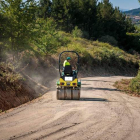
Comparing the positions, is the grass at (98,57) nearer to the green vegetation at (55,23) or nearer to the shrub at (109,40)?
the green vegetation at (55,23)

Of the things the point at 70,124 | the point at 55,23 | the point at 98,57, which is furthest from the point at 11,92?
the point at 98,57

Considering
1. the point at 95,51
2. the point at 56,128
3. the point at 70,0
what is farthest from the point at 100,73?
the point at 56,128

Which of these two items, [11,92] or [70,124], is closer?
[70,124]

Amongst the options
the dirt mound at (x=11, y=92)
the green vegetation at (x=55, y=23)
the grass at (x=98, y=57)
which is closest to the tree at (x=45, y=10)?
the green vegetation at (x=55, y=23)

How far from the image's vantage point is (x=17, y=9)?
1909 centimetres

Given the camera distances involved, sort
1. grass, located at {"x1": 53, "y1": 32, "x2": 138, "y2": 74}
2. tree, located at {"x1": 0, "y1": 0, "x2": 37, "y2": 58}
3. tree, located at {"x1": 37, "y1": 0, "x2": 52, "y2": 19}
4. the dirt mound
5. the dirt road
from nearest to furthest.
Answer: the dirt road, the dirt mound, tree, located at {"x1": 0, "y1": 0, "x2": 37, "y2": 58}, grass, located at {"x1": 53, "y1": 32, "x2": 138, "y2": 74}, tree, located at {"x1": 37, "y1": 0, "x2": 52, "y2": 19}

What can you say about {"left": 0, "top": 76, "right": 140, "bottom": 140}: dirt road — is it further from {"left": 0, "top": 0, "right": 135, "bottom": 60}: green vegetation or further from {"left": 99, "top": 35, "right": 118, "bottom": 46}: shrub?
{"left": 99, "top": 35, "right": 118, "bottom": 46}: shrub

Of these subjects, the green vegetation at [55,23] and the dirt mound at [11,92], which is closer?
the dirt mound at [11,92]

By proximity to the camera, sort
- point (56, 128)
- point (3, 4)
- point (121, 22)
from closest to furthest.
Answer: point (56, 128) < point (3, 4) < point (121, 22)

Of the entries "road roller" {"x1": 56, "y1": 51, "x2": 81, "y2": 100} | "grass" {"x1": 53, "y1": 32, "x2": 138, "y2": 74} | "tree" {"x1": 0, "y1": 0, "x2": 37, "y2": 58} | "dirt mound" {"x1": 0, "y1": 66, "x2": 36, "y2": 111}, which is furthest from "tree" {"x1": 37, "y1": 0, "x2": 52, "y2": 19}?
"road roller" {"x1": 56, "y1": 51, "x2": 81, "y2": 100}

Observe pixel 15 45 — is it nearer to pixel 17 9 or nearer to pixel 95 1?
pixel 17 9

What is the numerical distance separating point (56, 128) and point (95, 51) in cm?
3653

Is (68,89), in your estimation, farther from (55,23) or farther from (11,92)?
(55,23)

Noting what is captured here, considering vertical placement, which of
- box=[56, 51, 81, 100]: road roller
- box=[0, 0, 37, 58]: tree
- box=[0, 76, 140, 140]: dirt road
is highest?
box=[0, 0, 37, 58]: tree
